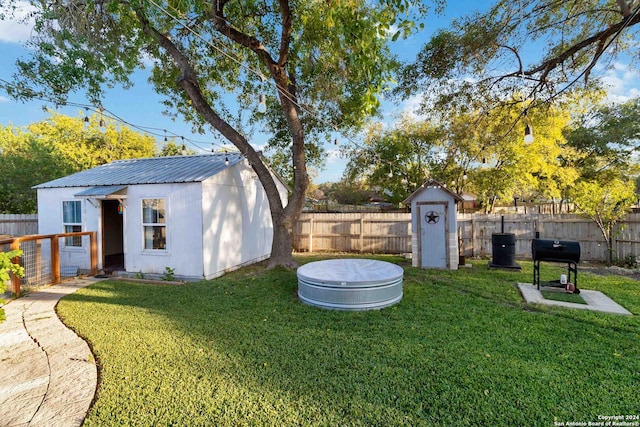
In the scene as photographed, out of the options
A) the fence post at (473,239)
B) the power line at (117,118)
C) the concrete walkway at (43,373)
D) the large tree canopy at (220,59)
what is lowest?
the concrete walkway at (43,373)

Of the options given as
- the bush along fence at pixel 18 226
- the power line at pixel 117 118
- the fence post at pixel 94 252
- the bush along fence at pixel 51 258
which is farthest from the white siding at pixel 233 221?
the bush along fence at pixel 18 226

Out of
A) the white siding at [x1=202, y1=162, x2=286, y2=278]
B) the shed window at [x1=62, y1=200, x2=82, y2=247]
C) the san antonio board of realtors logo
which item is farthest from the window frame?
the san antonio board of realtors logo

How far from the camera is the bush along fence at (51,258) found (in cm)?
589

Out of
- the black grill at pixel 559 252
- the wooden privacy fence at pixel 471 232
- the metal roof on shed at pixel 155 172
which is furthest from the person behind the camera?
the wooden privacy fence at pixel 471 232

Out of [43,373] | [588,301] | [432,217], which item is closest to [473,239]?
[432,217]

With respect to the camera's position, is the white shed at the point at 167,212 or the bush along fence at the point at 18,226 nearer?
the white shed at the point at 167,212

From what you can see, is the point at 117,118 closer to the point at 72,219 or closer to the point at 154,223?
→ the point at 154,223

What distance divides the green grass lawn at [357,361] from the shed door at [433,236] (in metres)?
2.70

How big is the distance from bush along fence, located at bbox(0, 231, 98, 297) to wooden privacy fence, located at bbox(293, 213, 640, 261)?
6679mm

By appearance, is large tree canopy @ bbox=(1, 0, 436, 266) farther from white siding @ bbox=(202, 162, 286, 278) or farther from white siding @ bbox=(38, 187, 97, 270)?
white siding @ bbox=(38, 187, 97, 270)

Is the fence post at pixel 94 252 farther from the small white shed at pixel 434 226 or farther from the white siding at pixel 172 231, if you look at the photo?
the small white shed at pixel 434 226

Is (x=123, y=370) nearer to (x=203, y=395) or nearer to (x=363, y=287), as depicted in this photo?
(x=203, y=395)

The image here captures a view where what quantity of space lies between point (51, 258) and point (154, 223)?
2178 millimetres

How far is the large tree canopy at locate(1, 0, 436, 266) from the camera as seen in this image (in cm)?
621
